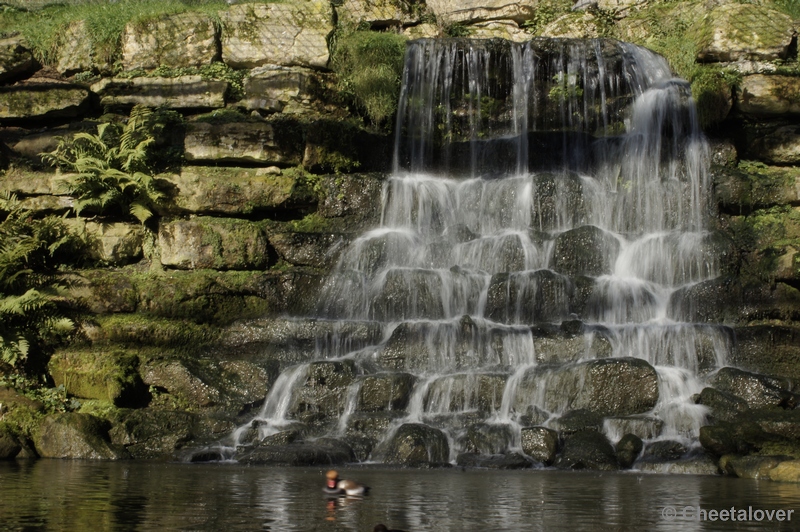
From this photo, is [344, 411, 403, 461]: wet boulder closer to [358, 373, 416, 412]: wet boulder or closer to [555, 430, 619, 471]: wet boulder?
[358, 373, 416, 412]: wet boulder

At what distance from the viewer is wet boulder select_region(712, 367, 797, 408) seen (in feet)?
35.6

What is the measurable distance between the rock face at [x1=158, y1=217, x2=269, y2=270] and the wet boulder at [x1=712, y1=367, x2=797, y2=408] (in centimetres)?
745

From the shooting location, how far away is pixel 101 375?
1228 cm

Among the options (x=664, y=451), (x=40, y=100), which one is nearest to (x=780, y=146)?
(x=664, y=451)

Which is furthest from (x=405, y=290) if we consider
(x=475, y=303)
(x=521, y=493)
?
(x=521, y=493)

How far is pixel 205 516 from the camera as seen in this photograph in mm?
5934

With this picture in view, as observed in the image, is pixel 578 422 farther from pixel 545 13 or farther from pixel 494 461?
pixel 545 13

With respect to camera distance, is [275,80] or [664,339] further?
[275,80]

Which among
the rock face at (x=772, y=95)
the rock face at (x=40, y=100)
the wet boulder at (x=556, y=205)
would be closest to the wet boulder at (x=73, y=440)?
the rock face at (x=40, y=100)

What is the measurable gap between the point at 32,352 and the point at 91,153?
409 centimetres

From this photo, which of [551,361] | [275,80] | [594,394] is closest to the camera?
[594,394]

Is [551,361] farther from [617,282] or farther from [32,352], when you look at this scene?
[32,352]

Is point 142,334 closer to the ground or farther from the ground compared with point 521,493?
farther from the ground

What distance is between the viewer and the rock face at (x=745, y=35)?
679 inches
